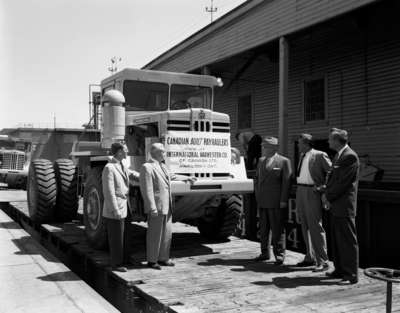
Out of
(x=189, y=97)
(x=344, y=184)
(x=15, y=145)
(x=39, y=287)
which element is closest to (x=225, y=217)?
(x=189, y=97)

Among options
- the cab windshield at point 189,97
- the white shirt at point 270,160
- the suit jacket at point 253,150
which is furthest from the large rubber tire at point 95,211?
the suit jacket at point 253,150

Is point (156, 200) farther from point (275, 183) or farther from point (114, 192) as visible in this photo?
point (275, 183)

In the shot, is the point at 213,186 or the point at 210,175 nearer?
the point at 213,186

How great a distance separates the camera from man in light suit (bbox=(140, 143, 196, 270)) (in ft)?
19.1

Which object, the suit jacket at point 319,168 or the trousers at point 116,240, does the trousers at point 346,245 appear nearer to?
the suit jacket at point 319,168

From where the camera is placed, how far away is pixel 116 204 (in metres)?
5.76

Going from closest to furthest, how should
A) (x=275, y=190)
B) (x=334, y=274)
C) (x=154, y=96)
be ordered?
(x=334, y=274) → (x=275, y=190) → (x=154, y=96)

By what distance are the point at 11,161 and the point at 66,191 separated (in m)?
14.4

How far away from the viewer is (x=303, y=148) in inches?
236

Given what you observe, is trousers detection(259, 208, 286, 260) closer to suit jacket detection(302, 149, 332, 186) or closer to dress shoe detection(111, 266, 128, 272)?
suit jacket detection(302, 149, 332, 186)

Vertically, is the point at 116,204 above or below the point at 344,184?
below

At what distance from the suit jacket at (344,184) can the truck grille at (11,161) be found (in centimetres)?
2002

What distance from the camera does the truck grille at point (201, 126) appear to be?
6.65m

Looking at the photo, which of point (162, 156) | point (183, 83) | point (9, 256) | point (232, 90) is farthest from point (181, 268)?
point (232, 90)
